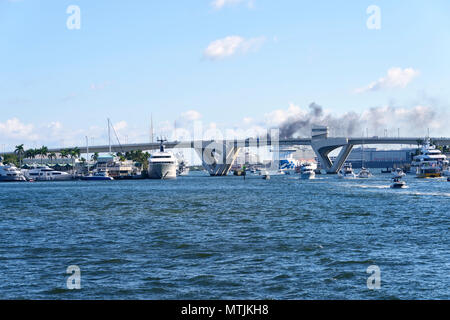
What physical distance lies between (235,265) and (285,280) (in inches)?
150

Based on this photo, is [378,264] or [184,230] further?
[184,230]

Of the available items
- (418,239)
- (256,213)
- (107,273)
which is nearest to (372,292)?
(107,273)

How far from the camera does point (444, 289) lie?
19.6m

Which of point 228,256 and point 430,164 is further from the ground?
point 430,164

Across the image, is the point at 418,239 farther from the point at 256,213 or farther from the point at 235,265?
the point at 256,213

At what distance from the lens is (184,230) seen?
3953cm

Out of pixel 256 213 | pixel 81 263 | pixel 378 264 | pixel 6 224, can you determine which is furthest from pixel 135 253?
pixel 256 213

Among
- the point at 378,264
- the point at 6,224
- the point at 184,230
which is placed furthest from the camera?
the point at 6,224

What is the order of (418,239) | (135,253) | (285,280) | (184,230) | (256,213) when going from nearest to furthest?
(285,280) → (135,253) → (418,239) → (184,230) → (256,213)

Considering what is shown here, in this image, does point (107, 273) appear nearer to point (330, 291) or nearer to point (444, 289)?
point (330, 291)

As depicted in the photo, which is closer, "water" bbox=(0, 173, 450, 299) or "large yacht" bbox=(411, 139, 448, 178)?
"water" bbox=(0, 173, 450, 299)

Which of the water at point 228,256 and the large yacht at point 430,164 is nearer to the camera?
the water at point 228,256

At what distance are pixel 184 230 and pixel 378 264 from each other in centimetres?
1744

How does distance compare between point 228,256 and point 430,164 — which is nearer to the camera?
point 228,256
